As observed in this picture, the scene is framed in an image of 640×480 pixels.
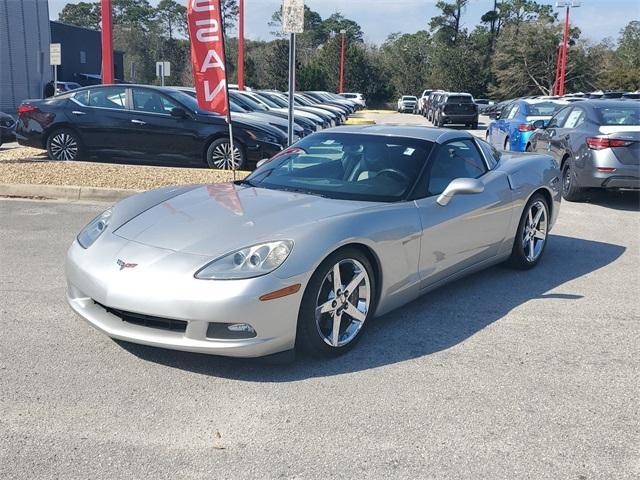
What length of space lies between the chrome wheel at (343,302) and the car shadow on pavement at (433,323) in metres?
0.15

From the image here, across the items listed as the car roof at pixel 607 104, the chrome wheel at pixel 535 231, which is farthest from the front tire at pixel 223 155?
the chrome wheel at pixel 535 231

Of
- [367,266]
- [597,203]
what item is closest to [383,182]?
[367,266]

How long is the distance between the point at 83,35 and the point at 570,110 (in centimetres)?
4816

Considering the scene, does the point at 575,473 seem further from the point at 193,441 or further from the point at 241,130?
the point at 241,130

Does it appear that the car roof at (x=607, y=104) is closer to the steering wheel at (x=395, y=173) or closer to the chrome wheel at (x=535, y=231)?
the chrome wheel at (x=535, y=231)

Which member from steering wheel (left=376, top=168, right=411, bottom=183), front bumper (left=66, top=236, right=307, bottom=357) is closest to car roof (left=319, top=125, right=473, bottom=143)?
steering wheel (left=376, top=168, right=411, bottom=183)

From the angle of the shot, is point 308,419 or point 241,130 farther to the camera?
point 241,130

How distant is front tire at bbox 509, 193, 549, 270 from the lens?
19.9 feet

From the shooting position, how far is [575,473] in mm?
2957

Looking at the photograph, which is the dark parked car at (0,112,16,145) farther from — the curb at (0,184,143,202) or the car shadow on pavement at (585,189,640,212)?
the car shadow on pavement at (585,189,640,212)

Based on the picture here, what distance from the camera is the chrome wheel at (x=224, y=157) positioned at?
11.4 m

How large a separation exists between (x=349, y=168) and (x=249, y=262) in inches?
62.7

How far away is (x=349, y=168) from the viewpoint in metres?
5.09

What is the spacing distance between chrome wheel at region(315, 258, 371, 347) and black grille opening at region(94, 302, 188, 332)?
0.76 metres
